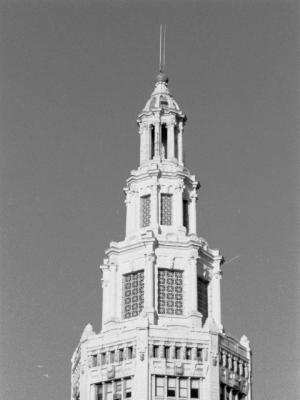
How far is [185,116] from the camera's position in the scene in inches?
5143

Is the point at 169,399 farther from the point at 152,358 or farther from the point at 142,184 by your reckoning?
the point at 142,184

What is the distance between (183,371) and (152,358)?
9.76ft

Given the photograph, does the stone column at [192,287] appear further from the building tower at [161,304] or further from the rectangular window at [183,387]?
the rectangular window at [183,387]

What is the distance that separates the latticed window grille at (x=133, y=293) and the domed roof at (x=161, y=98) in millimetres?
18731

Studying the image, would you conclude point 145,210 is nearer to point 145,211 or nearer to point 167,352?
point 145,211

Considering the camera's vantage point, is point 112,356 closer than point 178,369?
No

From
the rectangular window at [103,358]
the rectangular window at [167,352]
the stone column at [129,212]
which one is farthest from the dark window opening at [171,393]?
the stone column at [129,212]

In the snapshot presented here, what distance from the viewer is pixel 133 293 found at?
120 metres

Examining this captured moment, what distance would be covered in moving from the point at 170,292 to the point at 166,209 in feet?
31.5

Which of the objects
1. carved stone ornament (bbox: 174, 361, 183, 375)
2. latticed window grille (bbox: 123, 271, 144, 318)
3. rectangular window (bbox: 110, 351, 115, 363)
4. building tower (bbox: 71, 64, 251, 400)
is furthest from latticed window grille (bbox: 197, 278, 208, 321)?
rectangular window (bbox: 110, 351, 115, 363)

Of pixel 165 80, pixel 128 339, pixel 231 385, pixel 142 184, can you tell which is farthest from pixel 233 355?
pixel 165 80

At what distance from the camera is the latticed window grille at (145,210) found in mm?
124375

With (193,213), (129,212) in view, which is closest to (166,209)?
(193,213)

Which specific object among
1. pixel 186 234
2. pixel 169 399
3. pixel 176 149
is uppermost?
pixel 176 149
